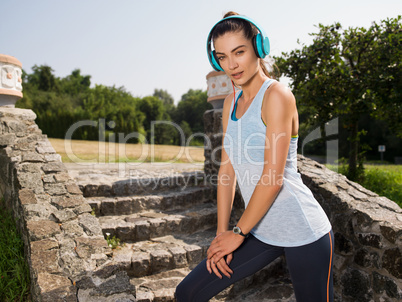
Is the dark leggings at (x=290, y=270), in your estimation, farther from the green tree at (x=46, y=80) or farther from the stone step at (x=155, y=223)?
the green tree at (x=46, y=80)

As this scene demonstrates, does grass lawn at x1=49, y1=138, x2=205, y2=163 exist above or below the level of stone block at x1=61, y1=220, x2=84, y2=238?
above

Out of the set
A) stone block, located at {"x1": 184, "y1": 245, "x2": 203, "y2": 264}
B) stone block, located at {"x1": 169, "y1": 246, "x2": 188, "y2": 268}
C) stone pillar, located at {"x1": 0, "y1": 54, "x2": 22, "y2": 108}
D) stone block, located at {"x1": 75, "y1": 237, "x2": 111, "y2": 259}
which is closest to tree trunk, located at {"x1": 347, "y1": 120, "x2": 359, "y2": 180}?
stone block, located at {"x1": 184, "y1": 245, "x2": 203, "y2": 264}

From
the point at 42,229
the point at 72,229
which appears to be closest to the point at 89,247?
the point at 72,229

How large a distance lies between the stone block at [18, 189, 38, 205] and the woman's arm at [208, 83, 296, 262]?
2.42 m

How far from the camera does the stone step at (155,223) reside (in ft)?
11.7

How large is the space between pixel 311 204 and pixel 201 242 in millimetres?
2631

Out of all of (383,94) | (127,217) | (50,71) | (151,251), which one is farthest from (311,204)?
(50,71)

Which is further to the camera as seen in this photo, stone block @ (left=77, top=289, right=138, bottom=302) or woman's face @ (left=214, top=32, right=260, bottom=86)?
stone block @ (left=77, top=289, right=138, bottom=302)

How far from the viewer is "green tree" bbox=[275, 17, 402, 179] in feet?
20.9

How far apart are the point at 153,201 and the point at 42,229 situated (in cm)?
189

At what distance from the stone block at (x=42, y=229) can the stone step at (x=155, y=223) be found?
31.4 inches

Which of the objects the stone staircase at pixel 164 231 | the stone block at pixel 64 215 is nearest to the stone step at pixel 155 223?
the stone staircase at pixel 164 231

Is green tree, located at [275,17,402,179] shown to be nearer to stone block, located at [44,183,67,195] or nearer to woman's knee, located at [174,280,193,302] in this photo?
stone block, located at [44,183,67,195]

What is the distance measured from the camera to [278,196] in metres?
1.27
